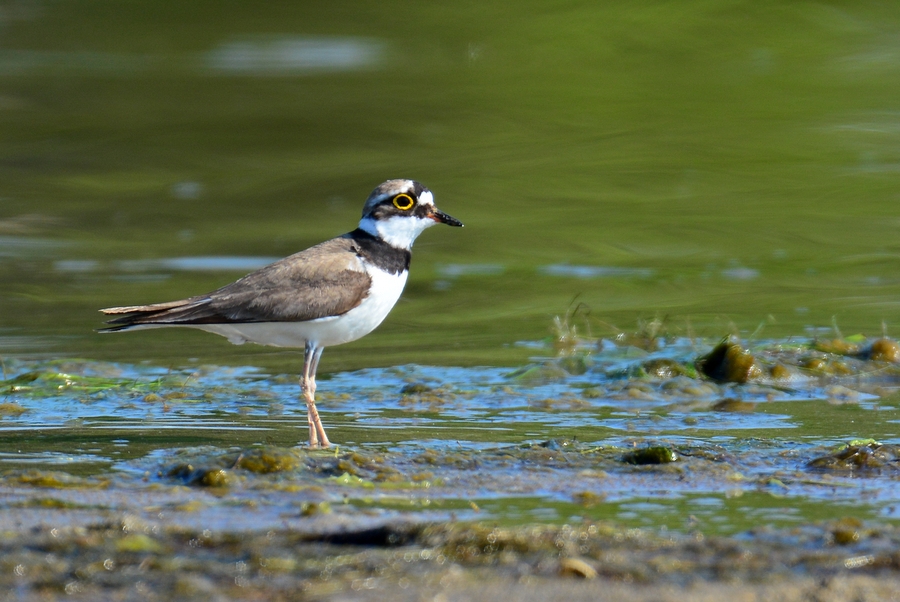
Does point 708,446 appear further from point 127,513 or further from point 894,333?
point 894,333

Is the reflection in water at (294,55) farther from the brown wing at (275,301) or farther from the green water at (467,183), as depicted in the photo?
the brown wing at (275,301)

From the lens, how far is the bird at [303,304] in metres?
6.59

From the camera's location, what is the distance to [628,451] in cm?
546

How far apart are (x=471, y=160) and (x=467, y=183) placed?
1069mm

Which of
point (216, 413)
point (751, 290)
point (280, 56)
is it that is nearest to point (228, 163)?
point (280, 56)

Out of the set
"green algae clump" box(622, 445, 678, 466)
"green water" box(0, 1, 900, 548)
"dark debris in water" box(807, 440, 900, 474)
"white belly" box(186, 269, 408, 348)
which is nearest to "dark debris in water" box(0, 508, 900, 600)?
"green water" box(0, 1, 900, 548)

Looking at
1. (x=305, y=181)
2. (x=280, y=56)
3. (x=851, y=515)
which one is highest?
(x=280, y=56)

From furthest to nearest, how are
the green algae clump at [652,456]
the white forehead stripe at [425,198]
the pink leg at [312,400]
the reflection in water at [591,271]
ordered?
the reflection in water at [591,271], the white forehead stripe at [425,198], the pink leg at [312,400], the green algae clump at [652,456]

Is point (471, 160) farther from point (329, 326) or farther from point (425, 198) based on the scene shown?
point (329, 326)

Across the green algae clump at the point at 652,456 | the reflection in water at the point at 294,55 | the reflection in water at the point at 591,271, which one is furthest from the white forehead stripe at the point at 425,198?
the reflection in water at the point at 294,55

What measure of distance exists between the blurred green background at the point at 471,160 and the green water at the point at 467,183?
51 millimetres

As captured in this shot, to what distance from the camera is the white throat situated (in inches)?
280

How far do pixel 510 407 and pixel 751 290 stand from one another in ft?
13.0

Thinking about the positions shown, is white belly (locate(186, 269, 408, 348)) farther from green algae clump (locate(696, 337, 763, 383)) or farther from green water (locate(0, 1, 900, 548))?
green algae clump (locate(696, 337, 763, 383))
